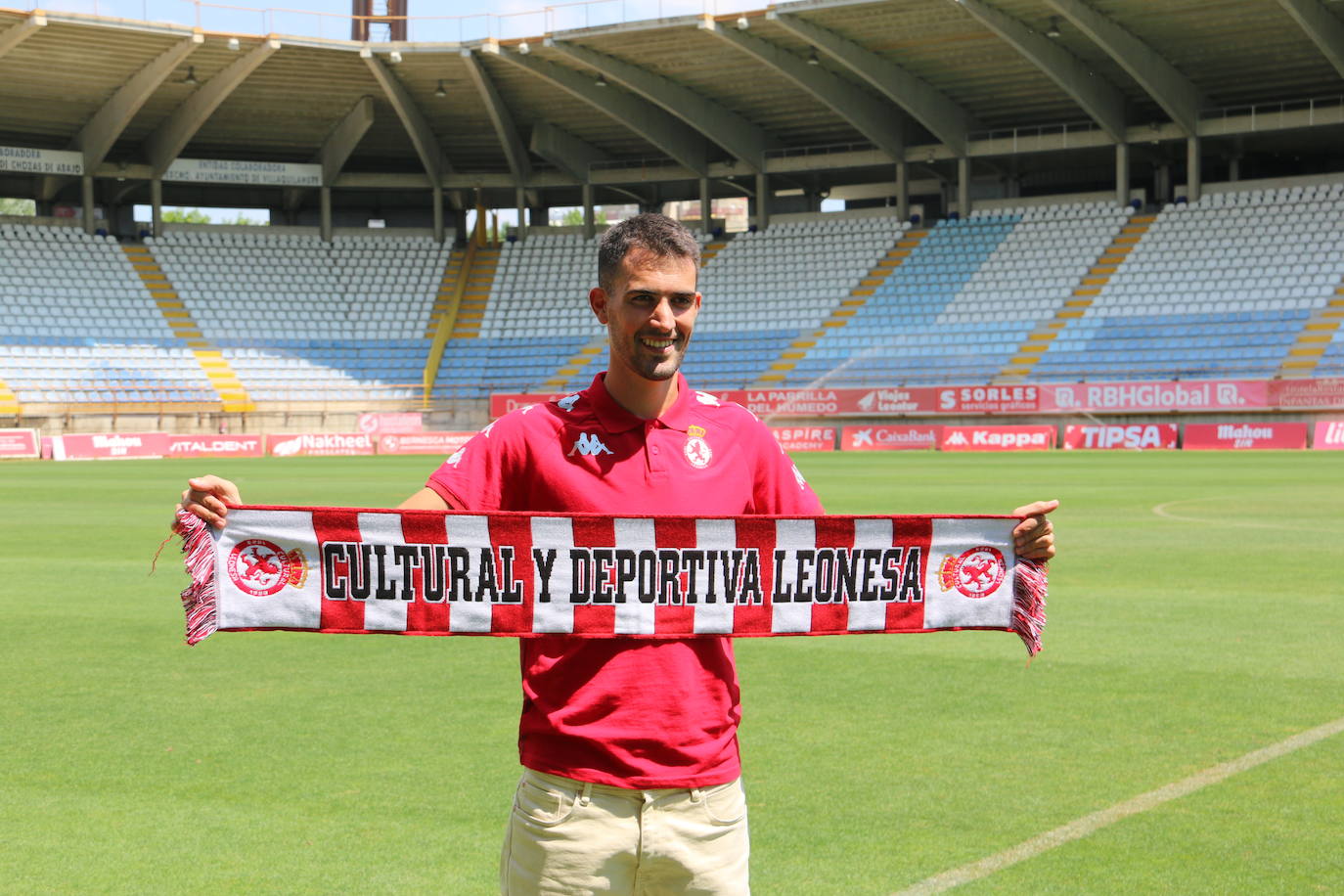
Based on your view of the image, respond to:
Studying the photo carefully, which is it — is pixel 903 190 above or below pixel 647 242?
above

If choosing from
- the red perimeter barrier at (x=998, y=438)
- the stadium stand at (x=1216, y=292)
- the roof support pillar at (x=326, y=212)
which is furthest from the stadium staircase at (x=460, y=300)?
the stadium stand at (x=1216, y=292)

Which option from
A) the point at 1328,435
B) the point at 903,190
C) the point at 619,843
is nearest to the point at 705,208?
the point at 903,190

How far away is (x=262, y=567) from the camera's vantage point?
395 cm

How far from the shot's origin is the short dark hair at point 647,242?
11.2 ft

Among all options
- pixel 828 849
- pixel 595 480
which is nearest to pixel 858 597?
pixel 595 480

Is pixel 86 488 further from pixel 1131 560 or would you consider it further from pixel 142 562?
pixel 1131 560

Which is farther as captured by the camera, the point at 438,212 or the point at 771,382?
the point at 438,212

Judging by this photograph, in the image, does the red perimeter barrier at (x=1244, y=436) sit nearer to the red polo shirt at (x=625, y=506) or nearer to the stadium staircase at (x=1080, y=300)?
the stadium staircase at (x=1080, y=300)

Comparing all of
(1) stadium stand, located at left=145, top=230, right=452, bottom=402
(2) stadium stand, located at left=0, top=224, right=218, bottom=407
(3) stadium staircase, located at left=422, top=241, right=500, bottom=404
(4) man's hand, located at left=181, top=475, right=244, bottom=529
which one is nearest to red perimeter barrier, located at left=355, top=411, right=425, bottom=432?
(1) stadium stand, located at left=145, top=230, right=452, bottom=402

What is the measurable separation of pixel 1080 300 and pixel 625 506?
45.9 metres

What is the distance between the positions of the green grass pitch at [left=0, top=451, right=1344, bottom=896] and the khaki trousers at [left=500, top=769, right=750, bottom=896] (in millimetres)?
2057

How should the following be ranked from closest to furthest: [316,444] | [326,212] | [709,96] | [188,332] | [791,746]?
[791,746] < [316,444] < [709,96] < [188,332] < [326,212]

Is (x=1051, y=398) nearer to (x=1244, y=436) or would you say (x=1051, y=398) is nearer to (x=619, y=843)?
(x=1244, y=436)

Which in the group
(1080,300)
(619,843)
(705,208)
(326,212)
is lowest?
(619,843)
